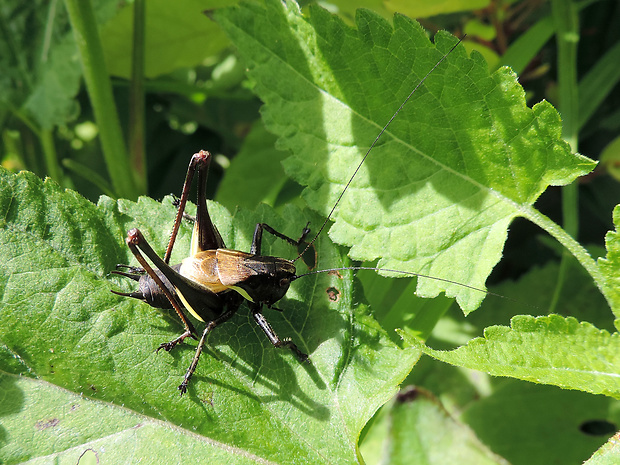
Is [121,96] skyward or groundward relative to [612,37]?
groundward

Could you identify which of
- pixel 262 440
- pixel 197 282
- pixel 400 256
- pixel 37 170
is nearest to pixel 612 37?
pixel 400 256

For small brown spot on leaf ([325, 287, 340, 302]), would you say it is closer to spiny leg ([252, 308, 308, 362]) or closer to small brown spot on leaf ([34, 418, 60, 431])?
spiny leg ([252, 308, 308, 362])

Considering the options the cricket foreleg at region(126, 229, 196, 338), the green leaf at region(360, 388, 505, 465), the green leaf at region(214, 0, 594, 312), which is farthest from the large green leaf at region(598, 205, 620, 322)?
the cricket foreleg at region(126, 229, 196, 338)

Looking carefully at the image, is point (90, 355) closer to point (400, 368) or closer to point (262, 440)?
point (262, 440)

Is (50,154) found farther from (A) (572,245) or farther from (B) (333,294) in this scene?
(A) (572,245)

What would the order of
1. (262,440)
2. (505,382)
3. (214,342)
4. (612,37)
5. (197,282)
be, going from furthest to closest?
(612,37) → (505,382) → (197,282) → (214,342) → (262,440)

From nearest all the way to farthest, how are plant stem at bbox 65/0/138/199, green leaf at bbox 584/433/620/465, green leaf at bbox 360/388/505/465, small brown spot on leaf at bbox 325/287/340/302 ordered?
1. green leaf at bbox 584/433/620/465
2. green leaf at bbox 360/388/505/465
3. small brown spot on leaf at bbox 325/287/340/302
4. plant stem at bbox 65/0/138/199

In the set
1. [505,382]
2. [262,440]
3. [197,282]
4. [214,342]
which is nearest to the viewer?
[262,440]
